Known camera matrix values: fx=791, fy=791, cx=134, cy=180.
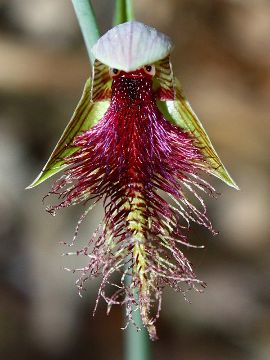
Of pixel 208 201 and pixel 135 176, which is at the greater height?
pixel 208 201

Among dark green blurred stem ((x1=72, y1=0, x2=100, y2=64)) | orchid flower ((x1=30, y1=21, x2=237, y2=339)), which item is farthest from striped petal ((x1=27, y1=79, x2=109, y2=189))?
dark green blurred stem ((x1=72, y1=0, x2=100, y2=64))

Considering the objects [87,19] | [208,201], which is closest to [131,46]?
[87,19]

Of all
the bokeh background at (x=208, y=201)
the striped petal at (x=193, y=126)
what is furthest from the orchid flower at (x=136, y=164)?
the bokeh background at (x=208, y=201)

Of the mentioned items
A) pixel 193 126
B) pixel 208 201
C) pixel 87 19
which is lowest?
pixel 193 126

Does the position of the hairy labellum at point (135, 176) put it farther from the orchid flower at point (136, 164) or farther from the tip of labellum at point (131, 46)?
the tip of labellum at point (131, 46)

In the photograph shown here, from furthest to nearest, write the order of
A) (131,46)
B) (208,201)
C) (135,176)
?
1. (208,201)
2. (135,176)
3. (131,46)

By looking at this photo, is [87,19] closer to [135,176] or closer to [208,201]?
[135,176]
